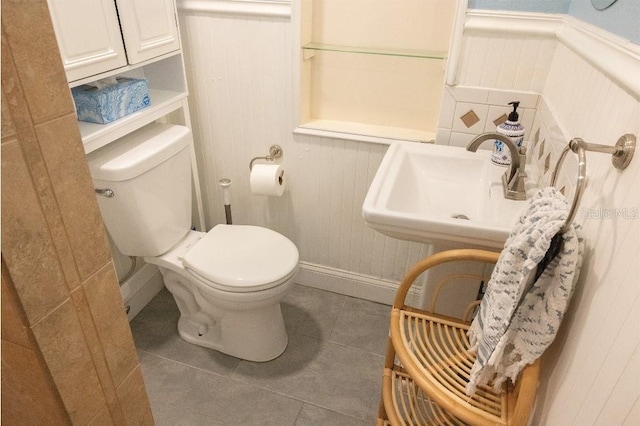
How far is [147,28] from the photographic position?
4.66ft

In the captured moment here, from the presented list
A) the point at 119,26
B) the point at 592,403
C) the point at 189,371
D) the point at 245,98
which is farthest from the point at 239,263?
the point at 592,403

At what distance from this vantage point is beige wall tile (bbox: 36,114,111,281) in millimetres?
608

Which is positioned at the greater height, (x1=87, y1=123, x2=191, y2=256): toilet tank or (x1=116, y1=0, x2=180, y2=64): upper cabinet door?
(x1=116, y1=0, x2=180, y2=64): upper cabinet door

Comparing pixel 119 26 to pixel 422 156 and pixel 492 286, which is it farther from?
pixel 492 286

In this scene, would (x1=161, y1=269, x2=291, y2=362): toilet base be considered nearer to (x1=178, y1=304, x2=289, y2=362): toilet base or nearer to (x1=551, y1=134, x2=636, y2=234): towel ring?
(x1=178, y1=304, x2=289, y2=362): toilet base

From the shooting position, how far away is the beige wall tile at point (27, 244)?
1.82 feet

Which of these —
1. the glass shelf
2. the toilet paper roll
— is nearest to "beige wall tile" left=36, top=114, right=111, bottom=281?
the toilet paper roll

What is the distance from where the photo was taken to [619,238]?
653 millimetres

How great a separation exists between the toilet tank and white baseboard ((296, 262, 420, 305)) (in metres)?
0.66

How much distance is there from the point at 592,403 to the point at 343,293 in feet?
4.81

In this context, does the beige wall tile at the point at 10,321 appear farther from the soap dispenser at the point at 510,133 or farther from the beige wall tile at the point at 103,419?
the soap dispenser at the point at 510,133

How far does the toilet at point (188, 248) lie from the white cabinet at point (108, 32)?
0.28m

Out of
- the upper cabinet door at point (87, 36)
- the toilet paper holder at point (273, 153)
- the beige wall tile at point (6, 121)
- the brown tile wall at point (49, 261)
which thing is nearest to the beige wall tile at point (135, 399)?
the brown tile wall at point (49, 261)

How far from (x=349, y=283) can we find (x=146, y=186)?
1027 mm
